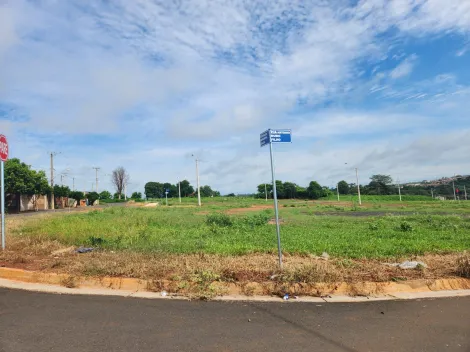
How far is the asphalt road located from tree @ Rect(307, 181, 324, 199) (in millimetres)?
86465

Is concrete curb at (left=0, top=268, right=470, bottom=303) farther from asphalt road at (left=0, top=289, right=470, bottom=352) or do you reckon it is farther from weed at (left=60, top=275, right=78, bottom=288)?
asphalt road at (left=0, top=289, right=470, bottom=352)

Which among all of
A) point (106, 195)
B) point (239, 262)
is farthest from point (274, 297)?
point (106, 195)

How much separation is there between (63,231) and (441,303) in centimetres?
1110

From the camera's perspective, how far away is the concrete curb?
526 cm

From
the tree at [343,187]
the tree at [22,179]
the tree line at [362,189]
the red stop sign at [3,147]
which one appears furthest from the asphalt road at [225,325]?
the tree at [343,187]

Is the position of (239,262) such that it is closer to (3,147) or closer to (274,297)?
(274,297)

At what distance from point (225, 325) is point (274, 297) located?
1431mm

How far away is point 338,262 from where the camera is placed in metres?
6.71

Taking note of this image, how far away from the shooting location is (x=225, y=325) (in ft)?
13.5

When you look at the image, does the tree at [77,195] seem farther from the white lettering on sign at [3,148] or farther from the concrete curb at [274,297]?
the concrete curb at [274,297]

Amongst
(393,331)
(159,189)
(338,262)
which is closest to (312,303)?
(393,331)

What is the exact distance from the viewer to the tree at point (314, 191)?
294 ft

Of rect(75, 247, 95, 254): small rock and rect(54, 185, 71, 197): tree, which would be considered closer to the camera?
rect(75, 247, 95, 254): small rock

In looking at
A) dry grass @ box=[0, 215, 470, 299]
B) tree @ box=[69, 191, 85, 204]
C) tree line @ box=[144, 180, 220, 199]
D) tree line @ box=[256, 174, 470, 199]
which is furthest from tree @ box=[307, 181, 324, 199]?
dry grass @ box=[0, 215, 470, 299]
